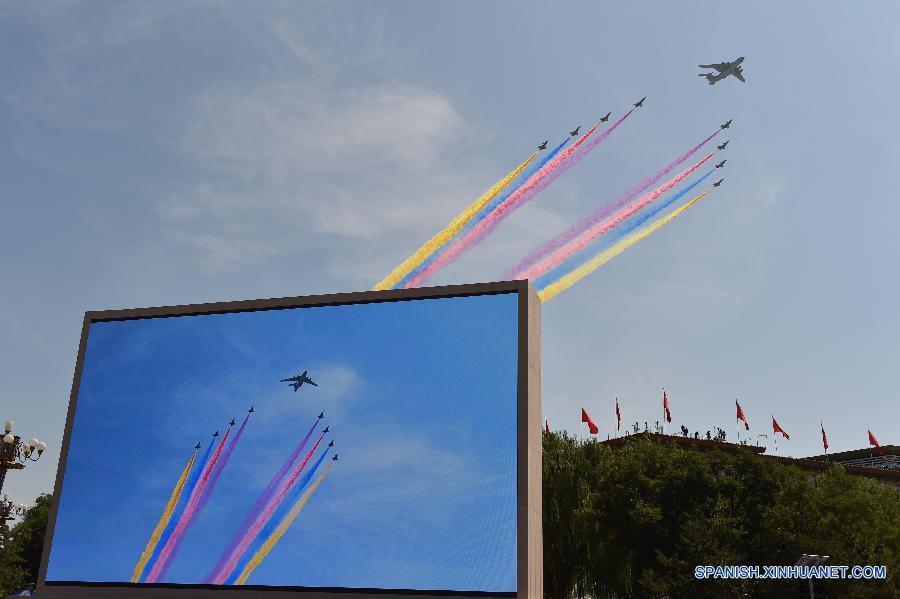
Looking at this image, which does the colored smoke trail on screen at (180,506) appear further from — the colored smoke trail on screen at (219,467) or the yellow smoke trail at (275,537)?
the yellow smoke trail at (275,537)

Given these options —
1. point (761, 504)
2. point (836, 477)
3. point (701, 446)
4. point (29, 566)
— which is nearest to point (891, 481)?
point (701, 446)

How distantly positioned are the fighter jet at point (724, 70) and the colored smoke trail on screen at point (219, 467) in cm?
3572

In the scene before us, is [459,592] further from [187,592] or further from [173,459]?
[173,459]

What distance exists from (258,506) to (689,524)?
2181 centimetres

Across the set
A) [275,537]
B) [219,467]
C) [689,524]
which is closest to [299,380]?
[219,467]

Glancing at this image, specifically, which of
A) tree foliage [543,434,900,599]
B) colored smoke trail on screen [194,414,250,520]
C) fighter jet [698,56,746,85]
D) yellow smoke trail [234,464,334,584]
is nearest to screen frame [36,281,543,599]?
yellow smoke trail [234,464,334,584]

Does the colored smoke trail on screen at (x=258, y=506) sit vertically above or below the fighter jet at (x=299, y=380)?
below

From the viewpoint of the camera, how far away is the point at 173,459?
73.8 feet

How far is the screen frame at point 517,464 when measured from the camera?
1903 centimetres

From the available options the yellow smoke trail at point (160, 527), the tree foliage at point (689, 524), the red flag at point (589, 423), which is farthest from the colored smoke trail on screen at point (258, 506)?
the red flag at point (589, 423)

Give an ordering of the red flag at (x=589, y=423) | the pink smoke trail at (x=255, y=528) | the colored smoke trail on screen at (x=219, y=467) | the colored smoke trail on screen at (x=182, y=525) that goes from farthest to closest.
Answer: the red flag at (x=589, y=423)
the colored smoke trail on screen at (x=219, y=467)
the colored smoke trail on screen at (x=182, y=525)
the pink smoke trail at (x=255, y=528)

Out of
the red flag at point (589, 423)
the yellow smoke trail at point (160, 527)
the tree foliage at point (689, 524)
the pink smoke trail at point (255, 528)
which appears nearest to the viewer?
the pink smoke trail at point (255, 528)

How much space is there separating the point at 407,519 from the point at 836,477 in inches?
1398

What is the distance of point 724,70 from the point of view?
144 ft
